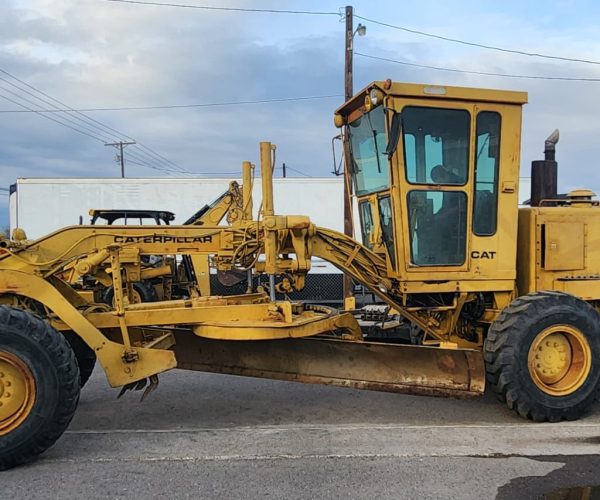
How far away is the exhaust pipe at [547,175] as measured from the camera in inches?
275

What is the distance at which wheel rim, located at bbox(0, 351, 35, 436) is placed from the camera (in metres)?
4.38

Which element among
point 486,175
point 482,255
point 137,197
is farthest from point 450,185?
point 137,197

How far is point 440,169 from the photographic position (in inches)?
229

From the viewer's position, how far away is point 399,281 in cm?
583

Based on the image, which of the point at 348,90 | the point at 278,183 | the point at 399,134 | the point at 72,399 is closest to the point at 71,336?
the point at 72,399

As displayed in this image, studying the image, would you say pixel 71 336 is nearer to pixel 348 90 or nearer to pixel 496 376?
pixel 496 376

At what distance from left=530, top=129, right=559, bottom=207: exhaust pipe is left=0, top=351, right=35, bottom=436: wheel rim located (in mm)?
5586

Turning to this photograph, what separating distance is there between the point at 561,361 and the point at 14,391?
472 centimetres

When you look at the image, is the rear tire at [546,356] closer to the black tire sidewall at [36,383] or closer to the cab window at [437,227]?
the cab window at [437,227]

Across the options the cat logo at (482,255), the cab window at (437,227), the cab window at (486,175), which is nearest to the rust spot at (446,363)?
the cab window at (437,227)

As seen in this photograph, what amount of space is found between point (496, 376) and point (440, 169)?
6.57 feet

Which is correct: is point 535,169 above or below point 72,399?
above

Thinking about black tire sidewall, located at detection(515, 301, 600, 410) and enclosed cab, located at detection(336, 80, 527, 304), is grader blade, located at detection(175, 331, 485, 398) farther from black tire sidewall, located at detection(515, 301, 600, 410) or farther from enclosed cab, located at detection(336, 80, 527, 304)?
enclosed cab, located at detection(336, 80, 527, 304)

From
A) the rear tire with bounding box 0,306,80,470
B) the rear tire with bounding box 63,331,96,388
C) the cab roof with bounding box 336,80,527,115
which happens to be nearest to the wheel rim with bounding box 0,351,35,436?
the rear tire with bounding box 0,306,80,470
